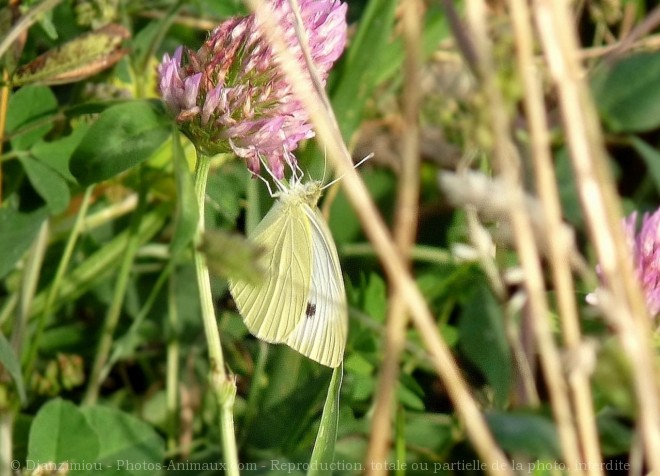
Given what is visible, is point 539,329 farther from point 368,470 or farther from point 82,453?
point 82,453

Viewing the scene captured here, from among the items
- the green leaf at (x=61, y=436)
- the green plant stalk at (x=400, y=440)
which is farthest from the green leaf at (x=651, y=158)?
the green leaf at (x=61, y=436)

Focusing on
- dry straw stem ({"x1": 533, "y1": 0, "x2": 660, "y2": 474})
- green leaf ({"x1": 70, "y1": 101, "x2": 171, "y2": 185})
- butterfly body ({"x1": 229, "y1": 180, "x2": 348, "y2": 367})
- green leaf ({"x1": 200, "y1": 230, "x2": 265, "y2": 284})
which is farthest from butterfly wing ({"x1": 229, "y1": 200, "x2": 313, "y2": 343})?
dry straw stem ({"x1": 533, "y1": 0, "x2": 660, "y2": 474})

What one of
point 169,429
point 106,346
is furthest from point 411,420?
point 106,346

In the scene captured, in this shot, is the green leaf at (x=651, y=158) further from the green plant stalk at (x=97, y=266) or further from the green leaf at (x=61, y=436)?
the green leaf at (x=61, y=436)

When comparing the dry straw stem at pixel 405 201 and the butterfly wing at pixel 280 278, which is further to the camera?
the butterfly wing at pixel 280 278

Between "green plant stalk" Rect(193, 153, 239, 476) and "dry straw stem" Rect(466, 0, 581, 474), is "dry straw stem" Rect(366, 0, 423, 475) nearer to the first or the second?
"dry straw stem" Rect(466, 0, 581, 474)

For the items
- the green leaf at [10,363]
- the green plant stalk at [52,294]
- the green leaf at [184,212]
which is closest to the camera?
the green leaf at [184,212]
